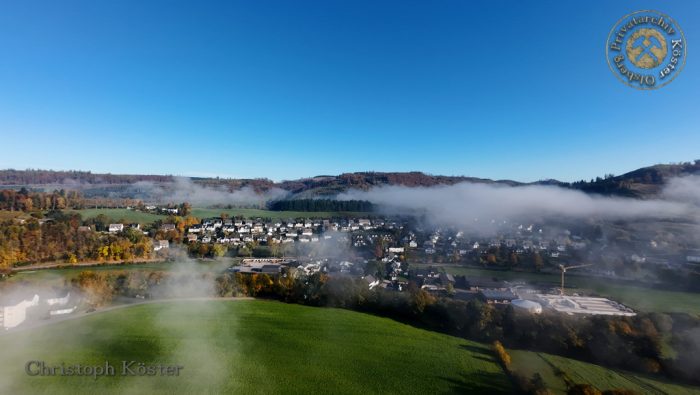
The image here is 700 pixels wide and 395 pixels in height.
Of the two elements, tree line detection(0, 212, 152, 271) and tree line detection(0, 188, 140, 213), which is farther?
tree line detection(0, 188, 140, 213)

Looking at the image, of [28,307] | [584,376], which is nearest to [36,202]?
[28,307]

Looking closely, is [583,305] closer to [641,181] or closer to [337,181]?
[641,181]

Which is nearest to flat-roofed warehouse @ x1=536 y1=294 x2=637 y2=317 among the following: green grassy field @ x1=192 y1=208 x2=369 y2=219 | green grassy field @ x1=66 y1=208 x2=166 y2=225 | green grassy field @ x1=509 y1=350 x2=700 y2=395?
green grassy field @ x1=509 y1=350 x2=700 y2=395

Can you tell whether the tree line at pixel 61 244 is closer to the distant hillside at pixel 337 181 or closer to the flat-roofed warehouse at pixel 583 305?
the flat-roofed warehouse at pixel 583 305

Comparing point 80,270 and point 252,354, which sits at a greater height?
point 80,270

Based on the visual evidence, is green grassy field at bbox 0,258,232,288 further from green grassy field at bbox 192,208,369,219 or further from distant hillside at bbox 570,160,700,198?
distant hillside at bbox 570,160,700,198

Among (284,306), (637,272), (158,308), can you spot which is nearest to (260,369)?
(284,306)
